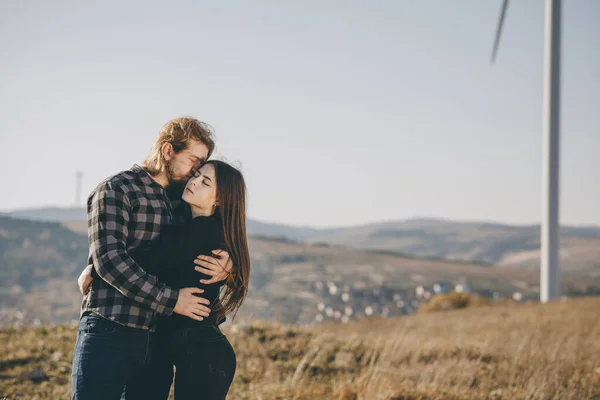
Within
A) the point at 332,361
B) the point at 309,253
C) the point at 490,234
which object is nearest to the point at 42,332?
the point at 332,361

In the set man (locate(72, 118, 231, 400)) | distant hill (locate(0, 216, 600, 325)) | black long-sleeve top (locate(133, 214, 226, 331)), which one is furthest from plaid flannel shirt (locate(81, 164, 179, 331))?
distant hill (locate(0, 216, 600, 325))

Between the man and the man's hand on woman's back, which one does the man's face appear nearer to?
the man

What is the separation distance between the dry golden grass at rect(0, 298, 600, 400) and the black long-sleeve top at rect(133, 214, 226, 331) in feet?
8.75

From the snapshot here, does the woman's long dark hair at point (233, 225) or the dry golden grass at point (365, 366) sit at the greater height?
the woman's long dark hair at point (233, 225)

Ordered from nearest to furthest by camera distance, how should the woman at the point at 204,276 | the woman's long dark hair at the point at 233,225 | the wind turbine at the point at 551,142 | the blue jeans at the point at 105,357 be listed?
the blue jeans at the point at 105,357, the woman at the point at 204,276, the woman's long dark hair at the point at 233,225, the wind turbine at the point at 551,142

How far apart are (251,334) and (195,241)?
616 centimetres

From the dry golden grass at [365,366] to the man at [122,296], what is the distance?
2.72m

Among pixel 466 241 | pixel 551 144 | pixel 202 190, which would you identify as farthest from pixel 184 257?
pixel 466 241

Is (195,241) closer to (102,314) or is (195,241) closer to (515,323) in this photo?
(102,314)

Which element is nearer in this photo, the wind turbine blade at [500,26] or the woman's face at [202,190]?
the woman's face at [202,190]

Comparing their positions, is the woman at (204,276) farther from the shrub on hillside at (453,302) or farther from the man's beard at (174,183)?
the shrub on hillside at (453,302)

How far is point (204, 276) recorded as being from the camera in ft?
11.8

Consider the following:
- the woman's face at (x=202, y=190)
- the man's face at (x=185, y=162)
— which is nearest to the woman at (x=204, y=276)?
the woman's face at (x=202, y=190)

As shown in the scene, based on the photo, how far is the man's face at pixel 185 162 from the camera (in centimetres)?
382
